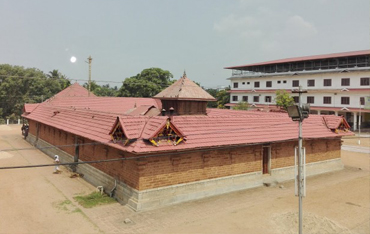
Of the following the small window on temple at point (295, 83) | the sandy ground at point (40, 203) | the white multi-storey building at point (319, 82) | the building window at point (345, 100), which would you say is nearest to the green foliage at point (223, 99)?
the white multi-storey building at point (319, 82)

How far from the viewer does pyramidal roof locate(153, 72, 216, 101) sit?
1827cm

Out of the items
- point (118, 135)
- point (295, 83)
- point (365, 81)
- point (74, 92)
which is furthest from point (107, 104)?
point (365, 81)

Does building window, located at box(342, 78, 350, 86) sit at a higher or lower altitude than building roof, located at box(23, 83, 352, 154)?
higher

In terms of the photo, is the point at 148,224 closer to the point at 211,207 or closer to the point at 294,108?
the point at 211,207

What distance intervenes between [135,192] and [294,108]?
7978 mm

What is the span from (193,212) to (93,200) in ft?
17.2

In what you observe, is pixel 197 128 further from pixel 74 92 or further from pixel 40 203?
pixel 74 92

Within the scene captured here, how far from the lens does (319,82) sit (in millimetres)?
50156

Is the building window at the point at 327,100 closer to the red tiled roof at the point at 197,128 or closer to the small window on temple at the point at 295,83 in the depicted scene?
the small window on temple at the point at 295,83

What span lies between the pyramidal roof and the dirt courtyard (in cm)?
695

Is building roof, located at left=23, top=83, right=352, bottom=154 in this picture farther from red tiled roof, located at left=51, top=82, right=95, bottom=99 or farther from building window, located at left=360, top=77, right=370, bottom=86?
building window, located at left=360, top=77, right=370, bottom=86

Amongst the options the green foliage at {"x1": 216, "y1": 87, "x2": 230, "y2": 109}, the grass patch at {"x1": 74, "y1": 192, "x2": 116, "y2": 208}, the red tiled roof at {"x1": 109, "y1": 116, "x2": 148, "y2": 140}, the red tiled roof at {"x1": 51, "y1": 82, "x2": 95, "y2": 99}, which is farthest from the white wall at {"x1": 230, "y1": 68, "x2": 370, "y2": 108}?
the grass patch at {"x1": 74, "y1": 192, "x2": 116, "y2": 208}

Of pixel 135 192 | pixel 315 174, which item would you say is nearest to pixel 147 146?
pixel 135 192

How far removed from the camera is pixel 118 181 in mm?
14078
